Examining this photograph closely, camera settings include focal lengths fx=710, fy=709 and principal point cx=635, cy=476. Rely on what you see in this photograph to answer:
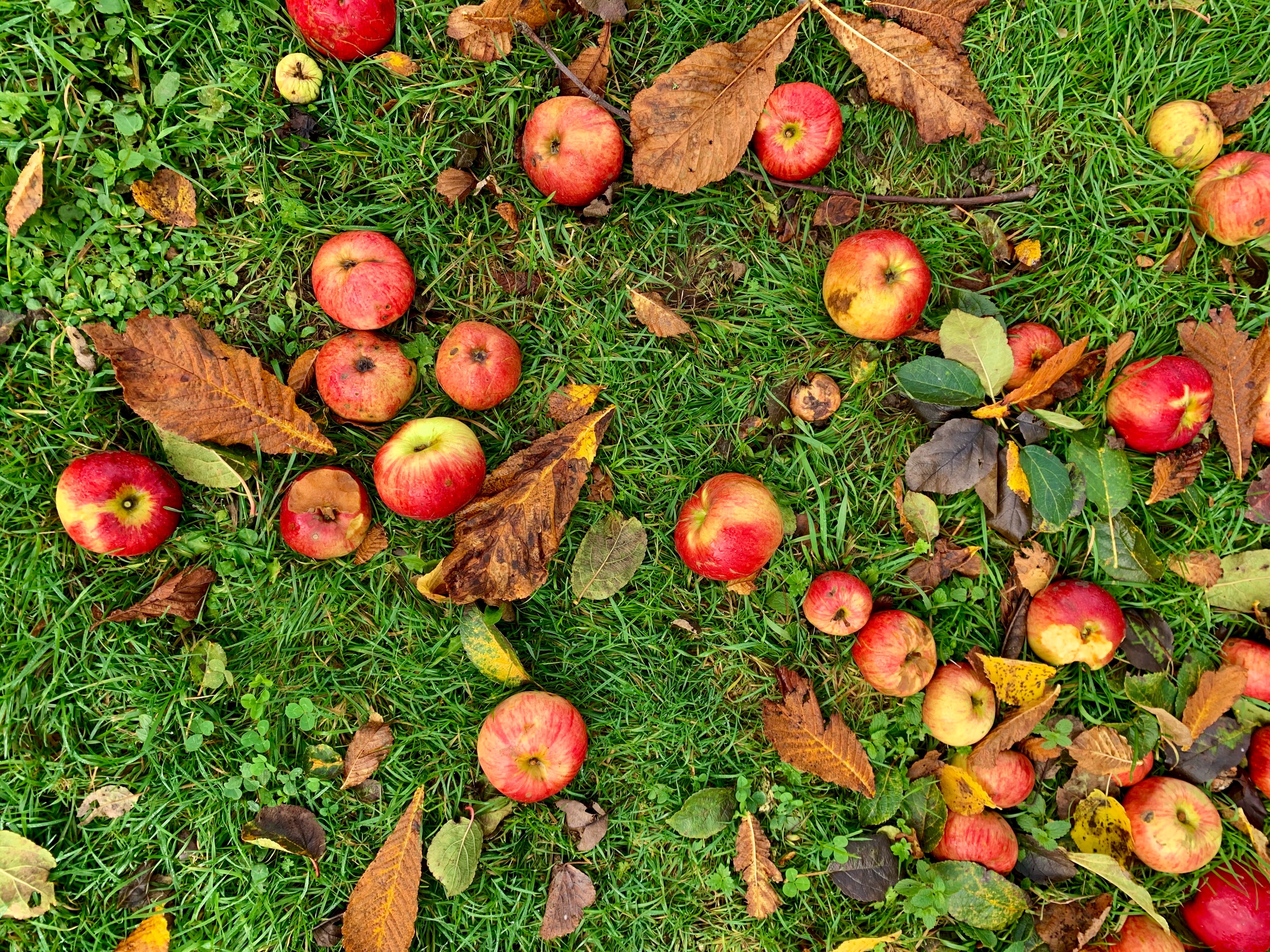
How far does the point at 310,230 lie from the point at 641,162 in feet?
4.38

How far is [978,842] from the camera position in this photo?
274cm

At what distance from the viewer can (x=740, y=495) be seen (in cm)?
257

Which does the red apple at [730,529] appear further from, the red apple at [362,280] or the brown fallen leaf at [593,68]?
the brown fallen leaf at [593,68]

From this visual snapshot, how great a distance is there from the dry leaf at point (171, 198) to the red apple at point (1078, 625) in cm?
366

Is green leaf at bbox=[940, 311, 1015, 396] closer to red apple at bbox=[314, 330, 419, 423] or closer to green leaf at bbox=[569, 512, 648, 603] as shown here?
green leaf at bbox=[569, 512, 648, 603]

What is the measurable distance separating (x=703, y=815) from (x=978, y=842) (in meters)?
1.06

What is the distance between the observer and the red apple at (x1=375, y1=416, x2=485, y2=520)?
2.49 metres

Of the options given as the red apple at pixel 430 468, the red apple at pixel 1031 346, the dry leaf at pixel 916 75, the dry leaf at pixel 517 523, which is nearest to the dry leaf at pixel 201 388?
the red apple at pixel 430 468

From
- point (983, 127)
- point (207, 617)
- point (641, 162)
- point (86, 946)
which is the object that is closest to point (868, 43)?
point (983, 127)

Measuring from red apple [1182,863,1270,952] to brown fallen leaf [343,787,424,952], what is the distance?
3.07m

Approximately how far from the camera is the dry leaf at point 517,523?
8.75 ft

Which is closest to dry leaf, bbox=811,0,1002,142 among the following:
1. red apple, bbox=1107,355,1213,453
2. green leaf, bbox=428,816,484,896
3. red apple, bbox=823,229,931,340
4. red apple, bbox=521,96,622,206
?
red apple, bbox=823,229,931,340

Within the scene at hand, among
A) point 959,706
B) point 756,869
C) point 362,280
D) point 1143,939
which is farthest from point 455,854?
point 1143,939

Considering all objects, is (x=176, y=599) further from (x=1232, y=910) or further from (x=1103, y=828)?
(x=1232, y=910)
